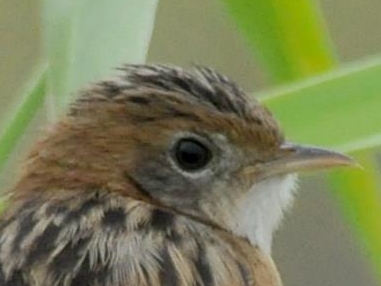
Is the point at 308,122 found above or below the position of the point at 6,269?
above

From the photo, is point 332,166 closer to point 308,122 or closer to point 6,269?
point 308,122

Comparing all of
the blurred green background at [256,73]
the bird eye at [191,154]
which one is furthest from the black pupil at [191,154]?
the blurred green background at [256,73]

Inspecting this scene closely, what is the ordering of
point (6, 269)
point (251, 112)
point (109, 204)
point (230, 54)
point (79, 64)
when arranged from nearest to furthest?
point (79, 64) < point (6, 269) < point (109, 204) < point (251, 112) < point (230, 54)

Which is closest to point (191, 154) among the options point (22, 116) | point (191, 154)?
point (191, 154)

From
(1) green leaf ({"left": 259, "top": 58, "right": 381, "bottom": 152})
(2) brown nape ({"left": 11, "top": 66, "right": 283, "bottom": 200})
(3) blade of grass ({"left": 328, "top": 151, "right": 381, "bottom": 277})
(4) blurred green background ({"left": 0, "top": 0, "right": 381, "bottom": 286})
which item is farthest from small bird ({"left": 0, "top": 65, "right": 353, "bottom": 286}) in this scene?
(4) blurred green background ({"left": 0, "top": 0, "right": 381, "bottom": 286})

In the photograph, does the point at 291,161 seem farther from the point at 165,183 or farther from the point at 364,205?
the point at 364,205

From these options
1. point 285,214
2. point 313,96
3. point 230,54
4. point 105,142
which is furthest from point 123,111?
point 230,54

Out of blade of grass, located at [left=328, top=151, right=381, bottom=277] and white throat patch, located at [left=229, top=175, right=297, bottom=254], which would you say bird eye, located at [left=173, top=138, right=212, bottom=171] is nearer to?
white throat patch, located at [left=229, top=175, right=297, bottom=254]
